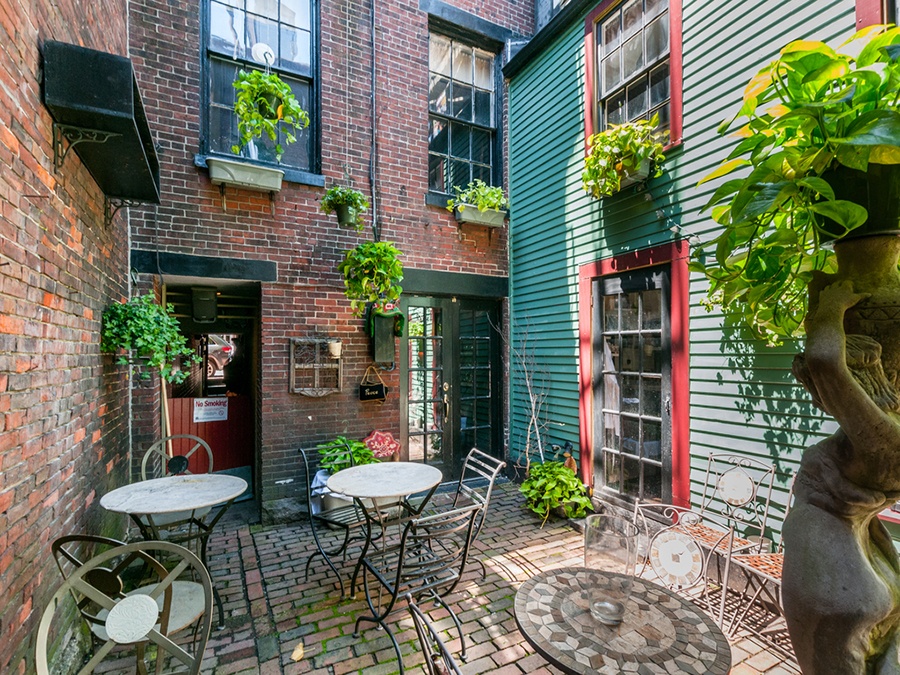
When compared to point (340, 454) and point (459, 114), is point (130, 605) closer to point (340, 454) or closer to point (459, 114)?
point (340, 454)

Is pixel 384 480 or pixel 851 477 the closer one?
pixel 851 477

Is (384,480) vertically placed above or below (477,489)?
above

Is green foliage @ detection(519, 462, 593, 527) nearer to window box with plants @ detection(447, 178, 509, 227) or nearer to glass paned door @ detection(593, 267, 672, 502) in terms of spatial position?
glass paned door @ detection(593, 267, 672, 502)

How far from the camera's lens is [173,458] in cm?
309

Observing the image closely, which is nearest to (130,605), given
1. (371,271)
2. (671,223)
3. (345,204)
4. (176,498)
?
(176,498)

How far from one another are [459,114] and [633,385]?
12.6 ft

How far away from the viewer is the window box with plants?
490 cm

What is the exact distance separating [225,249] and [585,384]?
3.63 meters

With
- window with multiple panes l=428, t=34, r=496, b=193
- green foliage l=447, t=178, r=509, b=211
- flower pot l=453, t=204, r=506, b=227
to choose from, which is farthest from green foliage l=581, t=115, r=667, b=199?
window with multiple panes l=428, t=34, r=496, b=193

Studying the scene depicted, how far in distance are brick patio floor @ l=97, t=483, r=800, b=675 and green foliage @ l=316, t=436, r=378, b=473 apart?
605mm

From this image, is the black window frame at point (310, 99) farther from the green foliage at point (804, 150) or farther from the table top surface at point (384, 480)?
the green foliage at point (804, 150)

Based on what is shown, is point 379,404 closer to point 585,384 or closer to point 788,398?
point 585,384

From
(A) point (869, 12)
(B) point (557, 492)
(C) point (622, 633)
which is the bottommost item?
(B) point (557, 492)

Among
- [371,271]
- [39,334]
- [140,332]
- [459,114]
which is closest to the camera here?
[39,334]
